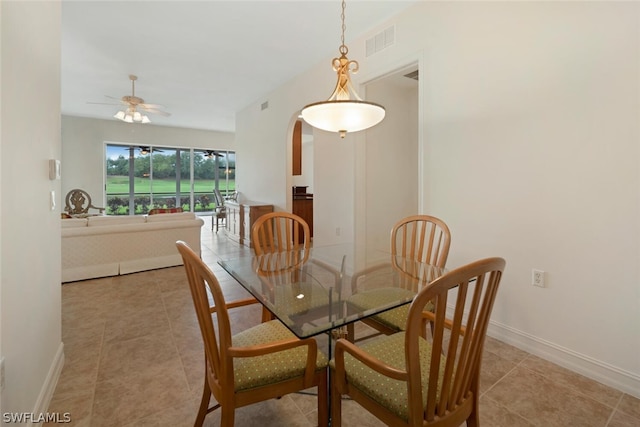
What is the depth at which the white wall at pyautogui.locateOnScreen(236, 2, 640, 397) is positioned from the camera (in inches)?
70.7

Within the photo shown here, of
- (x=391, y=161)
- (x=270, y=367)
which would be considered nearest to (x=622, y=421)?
(x=270, y=367)

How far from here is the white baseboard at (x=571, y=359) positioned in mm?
1798

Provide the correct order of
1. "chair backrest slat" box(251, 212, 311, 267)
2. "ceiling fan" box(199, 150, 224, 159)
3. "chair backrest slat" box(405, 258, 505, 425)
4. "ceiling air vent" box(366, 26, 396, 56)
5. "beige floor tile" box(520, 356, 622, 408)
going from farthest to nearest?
"ceiling fan" box(199, 150, 224, 159) < "ceiling air vent" box(366, 26, 396, 56) < "chair backrest slat" box(251, 212, 311, 267) < "beige floor tile" box(520, 356, 622, 408) < "chair backrest slat" box(405, 258, 505, 425)

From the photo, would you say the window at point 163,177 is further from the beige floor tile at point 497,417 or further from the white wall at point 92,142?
the beige floor tile at point 497,417

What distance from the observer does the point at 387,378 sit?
117 cm

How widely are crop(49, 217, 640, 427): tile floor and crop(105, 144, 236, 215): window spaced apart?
7.34 metres

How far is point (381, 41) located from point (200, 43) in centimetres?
217

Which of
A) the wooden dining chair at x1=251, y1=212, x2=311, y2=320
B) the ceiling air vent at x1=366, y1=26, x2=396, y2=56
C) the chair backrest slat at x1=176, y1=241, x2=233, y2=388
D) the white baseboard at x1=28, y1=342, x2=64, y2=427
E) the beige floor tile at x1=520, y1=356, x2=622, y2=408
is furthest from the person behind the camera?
the ceiling air vent at x1=366, y1=26, x2=396, y2=56

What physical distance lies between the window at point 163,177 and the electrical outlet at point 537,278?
32.0 feet

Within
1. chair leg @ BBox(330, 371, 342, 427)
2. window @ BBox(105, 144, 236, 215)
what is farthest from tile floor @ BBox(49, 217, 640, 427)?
window @ BBox(105, 144, 236, 215)

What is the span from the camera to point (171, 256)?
439cm

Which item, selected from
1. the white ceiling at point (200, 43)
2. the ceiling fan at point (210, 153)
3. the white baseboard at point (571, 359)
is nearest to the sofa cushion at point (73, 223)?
the white ceiling at point (200, 43)

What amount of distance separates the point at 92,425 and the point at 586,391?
2689 millimetres

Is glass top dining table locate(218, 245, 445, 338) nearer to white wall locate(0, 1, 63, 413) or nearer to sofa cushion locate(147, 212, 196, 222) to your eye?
white wall locate(0, 1, 63, 413)
